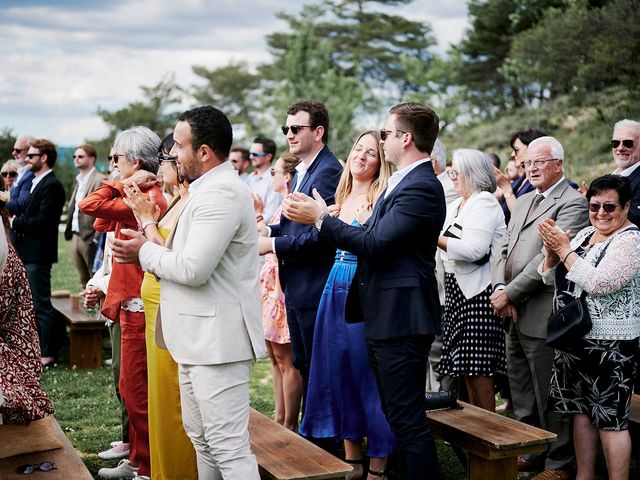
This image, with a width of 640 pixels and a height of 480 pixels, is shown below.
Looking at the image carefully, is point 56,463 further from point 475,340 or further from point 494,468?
point 475,340

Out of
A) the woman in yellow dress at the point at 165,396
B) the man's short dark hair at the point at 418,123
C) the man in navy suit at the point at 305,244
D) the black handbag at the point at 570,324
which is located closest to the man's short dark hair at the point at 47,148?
the man in navy suit at the point at 305,244

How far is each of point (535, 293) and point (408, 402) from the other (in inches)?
62.8

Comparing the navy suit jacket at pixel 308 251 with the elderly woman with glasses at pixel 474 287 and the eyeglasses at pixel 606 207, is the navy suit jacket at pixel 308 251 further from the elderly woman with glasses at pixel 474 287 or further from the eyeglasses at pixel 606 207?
the eyeglasses at pixel 606 207

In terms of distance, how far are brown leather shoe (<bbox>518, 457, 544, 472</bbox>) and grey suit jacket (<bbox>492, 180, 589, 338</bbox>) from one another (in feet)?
2.97

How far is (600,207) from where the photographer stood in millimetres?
4496

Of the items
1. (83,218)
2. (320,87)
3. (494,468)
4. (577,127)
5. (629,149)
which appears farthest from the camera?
(320,87)

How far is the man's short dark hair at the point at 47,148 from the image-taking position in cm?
857

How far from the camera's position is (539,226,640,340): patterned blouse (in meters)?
4.34

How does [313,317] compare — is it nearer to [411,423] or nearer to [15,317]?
[411,423]

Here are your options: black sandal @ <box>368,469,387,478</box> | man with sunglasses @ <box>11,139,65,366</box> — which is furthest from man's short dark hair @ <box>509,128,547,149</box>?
man with sunglasses @ <box>11,139,65,366</box>

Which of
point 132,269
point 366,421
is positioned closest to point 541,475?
point 366,421

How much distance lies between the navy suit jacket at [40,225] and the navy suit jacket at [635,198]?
5.64 m

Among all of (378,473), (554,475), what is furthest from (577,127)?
(378,473)

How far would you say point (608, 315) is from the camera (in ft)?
14.6
